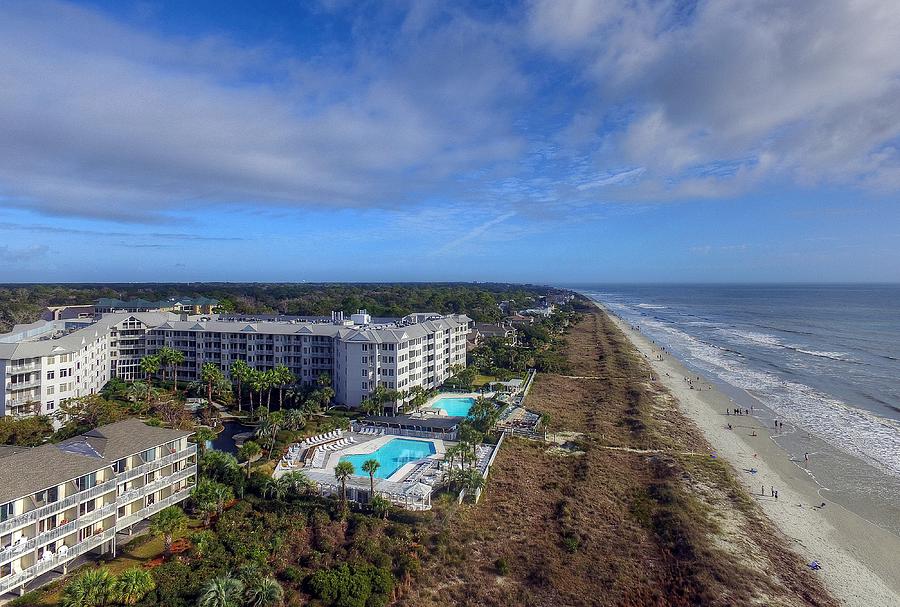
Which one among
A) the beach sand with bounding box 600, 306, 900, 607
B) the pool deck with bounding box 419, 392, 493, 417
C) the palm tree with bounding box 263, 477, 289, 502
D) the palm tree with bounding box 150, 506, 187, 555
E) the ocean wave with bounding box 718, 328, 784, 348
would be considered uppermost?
the palm tree with bounding box 150, 506, 187, 555

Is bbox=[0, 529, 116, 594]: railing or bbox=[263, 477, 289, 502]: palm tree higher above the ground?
bbox=[0, 529, 116, 594]: railing

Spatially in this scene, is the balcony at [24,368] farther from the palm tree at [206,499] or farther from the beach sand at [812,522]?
the beach sand at [812,522]

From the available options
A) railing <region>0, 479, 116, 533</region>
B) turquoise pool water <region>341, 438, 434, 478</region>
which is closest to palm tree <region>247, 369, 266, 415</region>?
turquoise pool water <region>341, 438, 434, 478</region>

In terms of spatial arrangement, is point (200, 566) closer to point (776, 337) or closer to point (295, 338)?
point (295, 338)

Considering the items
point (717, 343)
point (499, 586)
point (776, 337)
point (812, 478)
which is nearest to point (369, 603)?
point (499, 586)

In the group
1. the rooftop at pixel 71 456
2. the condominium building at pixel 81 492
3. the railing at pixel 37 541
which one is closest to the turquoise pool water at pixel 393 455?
the condominium building at pixel 81 492

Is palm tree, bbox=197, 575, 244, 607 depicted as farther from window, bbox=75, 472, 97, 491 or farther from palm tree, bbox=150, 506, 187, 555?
window, bbox=75, 472, 97, 491

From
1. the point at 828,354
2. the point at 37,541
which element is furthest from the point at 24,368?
the point at 828,354
